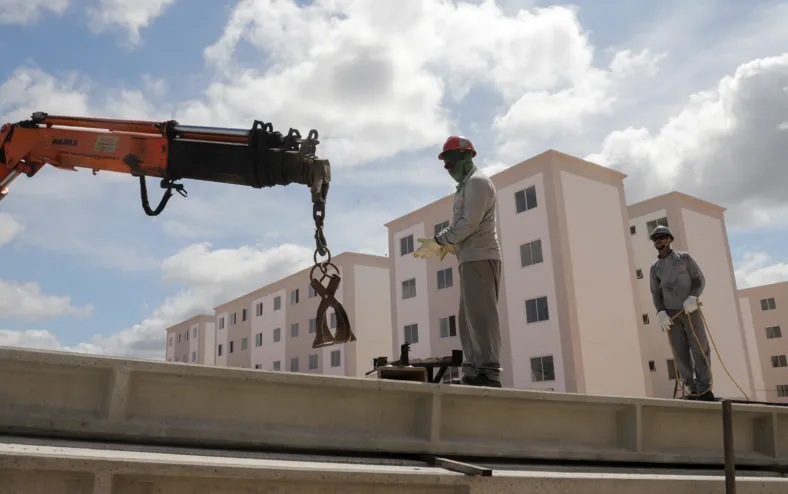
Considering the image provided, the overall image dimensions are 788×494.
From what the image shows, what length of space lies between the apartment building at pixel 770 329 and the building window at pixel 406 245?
1257 inches

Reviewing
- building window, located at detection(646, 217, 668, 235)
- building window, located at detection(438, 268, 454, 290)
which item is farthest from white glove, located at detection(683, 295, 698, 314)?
building window, located at detection(646, 217, 668, 235)

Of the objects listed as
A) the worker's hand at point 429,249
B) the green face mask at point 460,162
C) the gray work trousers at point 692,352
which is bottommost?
the gray work trousers at point 692,352

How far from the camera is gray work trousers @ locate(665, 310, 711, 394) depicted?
6.73m

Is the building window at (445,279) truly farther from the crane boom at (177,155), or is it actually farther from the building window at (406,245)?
the crane boom at (177,155)

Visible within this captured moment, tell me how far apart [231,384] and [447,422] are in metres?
1.32

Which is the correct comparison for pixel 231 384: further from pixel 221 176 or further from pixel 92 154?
pixel 92 154

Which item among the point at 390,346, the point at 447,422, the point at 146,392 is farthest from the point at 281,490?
the point at 390,346

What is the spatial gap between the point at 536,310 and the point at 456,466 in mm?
23846

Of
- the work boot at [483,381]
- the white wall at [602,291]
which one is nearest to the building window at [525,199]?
the white wall at [602,291]

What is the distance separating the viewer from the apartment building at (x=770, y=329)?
50.2 m

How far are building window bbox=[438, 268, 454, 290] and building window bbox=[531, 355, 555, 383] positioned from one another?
671 centimetres

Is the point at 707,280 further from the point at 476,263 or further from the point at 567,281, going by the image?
the point at 476,263

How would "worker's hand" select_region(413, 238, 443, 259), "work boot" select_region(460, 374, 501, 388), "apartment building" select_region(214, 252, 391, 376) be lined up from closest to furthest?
1. "work boot" select_region(460, 374, 501, 388)
2. "worker's hand" select_region(413, 238, 443, 259)
3. "apartment building" select_region(214, 252, 391, 376)

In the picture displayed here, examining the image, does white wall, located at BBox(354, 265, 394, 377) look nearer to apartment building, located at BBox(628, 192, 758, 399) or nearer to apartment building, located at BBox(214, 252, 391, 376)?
apartment building, located at BBox(214, 252, 391, 376)
